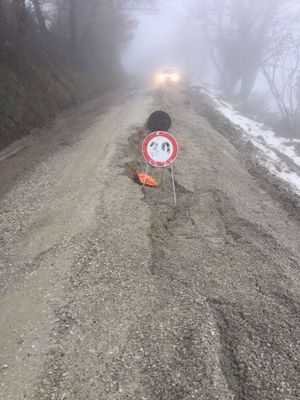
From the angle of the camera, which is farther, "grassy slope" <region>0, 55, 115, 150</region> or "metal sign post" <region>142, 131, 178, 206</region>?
"grassy slope" <region>0, 55, 115, 150</region>

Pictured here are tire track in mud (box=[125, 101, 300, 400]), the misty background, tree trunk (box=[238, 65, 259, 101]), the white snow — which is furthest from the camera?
tree trunk (box=[238, 65, 259, 101])

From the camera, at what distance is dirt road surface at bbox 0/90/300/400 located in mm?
4223

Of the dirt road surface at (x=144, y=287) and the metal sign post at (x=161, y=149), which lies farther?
the metal sign post at (x=161, y=149)

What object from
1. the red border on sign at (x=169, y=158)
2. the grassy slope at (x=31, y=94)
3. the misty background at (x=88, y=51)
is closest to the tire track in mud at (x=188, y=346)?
the red border on sign at (x=169, y=158)

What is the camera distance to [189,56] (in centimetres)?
7394

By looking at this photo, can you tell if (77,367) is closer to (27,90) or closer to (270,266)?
(270,266)

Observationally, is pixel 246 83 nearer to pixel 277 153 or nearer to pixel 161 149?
pixel 277 153

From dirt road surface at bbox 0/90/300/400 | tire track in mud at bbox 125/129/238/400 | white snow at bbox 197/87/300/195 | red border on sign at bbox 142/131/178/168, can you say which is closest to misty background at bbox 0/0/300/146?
white snow at bbox 197/87/300/195

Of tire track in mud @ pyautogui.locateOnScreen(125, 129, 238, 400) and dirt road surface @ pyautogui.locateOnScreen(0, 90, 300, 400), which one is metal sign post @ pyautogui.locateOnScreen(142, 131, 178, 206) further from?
tire track in mud @ pyautogui.locateOnScreen(125, 129, 238, 400)

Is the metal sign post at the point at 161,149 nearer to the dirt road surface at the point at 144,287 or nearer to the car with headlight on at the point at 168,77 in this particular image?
the dirt road surface at the point at 144,287

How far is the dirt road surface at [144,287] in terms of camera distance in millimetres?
4223

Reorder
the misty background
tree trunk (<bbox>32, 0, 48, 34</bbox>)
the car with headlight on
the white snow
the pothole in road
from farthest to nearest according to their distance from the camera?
1. the car with headlight on
2. tree trunk (<bbox>32, 0, 48, 34</bbox>)
3. the misty background
4. the white snow
5. the pothole in road

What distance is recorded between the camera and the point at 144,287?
5.68m

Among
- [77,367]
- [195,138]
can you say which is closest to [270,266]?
[77,367]
